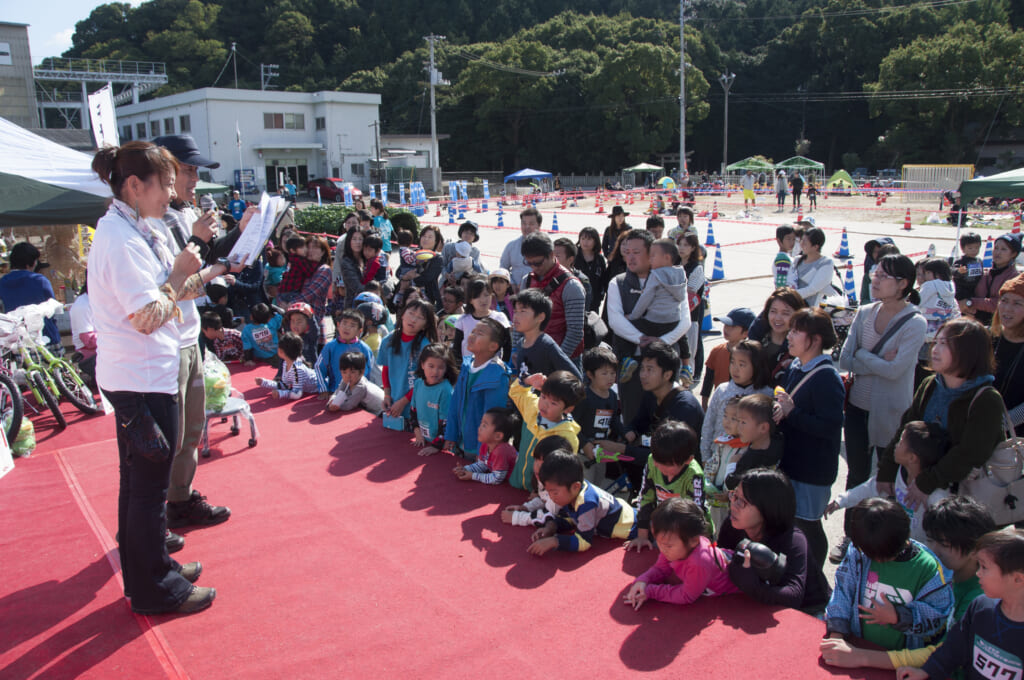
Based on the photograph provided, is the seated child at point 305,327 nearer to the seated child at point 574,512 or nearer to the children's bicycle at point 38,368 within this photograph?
the children's bicycle at point 38,368

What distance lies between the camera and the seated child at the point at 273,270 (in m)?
9.22

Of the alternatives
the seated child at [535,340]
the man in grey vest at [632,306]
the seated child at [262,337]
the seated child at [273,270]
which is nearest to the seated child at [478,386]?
the seated child at [535,340]

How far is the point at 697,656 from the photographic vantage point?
2674 millimetres

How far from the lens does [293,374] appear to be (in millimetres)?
6316

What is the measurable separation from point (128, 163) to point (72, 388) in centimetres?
418

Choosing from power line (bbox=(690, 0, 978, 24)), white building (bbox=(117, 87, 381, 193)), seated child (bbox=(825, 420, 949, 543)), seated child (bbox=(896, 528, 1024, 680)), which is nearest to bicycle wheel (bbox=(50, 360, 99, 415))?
seated child (bbox=(825, 420, 949, 543))

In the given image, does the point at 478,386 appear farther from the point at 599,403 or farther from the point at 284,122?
the point at 284,122

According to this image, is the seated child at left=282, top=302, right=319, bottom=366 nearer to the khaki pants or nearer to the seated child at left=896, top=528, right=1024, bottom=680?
the khaki pants

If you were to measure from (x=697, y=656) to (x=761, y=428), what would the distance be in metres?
1.26

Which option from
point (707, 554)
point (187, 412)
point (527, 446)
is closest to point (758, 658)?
point (707, 554)

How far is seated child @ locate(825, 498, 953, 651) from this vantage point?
2.60m

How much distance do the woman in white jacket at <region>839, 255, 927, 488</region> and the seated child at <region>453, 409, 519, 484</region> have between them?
2126 mm

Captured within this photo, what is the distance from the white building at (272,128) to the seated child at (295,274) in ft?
138

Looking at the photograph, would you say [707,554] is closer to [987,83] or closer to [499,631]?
[499,631]
